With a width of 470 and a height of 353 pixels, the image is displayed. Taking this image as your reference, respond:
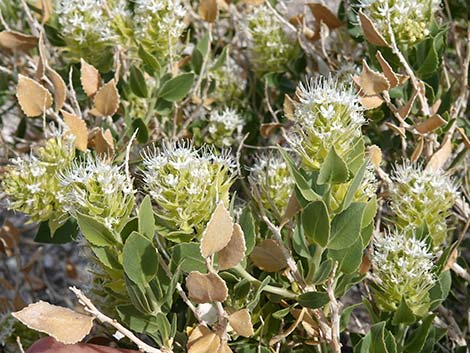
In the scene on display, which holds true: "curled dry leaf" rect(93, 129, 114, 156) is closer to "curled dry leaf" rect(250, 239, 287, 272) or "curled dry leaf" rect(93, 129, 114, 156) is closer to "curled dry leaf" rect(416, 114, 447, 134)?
"curled dry leaf" rect(250, 239, 287, 272)

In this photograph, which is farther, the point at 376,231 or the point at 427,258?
the point at 376,231

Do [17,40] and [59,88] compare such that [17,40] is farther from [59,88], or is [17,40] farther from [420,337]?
[420,337]

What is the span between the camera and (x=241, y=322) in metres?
0.79

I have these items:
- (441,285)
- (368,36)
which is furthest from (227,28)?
(441,285)

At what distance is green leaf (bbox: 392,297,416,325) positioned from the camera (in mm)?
903

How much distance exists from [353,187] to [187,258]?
19cm

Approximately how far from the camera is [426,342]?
99 centimetres

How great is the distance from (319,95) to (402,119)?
0.27m

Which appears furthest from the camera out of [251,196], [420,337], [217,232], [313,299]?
[251,196]

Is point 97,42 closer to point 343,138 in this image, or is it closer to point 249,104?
point 249,104

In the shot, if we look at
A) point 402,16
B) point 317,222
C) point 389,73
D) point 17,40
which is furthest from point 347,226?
point 17,40

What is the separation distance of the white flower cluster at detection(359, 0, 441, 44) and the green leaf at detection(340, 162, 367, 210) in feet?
1.01

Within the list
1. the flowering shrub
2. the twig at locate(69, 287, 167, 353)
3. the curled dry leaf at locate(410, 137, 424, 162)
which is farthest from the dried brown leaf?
the twig at locate(69, 287, 167, 353)

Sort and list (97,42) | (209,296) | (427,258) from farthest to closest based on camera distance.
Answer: (97,42), (427,258), (209,296)
